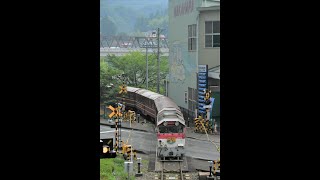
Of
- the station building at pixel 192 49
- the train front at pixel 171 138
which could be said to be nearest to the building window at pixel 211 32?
the station building at pixel 192 49

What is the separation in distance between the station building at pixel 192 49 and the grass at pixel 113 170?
4.29 metres

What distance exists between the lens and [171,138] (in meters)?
8.82

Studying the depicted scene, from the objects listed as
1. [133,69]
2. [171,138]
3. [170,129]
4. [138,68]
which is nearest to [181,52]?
[138,68]

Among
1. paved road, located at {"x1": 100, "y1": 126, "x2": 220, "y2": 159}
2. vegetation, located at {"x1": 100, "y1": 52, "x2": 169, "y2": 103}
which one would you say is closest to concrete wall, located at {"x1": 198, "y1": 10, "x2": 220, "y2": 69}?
paved road, located at {"x1": 100, "y1": 126, "x2": 220, "y2": 159}

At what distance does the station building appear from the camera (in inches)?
486

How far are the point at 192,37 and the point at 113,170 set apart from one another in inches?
234

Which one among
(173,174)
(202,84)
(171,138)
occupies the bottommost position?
(173,174)

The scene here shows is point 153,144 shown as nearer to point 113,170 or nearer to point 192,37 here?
point 113,170

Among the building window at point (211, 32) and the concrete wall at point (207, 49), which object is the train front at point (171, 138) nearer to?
the concrete wall at point (207, 49)
